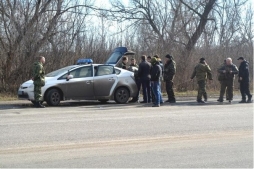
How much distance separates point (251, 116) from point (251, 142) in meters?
3.93

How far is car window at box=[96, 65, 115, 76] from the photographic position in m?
16.3

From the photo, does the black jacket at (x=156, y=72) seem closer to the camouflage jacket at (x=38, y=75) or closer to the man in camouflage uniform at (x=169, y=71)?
the man in camouflage uniform at (x=169, y=71)

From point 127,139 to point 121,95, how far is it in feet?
26.4

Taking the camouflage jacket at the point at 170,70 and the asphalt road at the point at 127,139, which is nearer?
the asphalt road at the point at 127,139

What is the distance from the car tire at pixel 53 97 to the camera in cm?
1527

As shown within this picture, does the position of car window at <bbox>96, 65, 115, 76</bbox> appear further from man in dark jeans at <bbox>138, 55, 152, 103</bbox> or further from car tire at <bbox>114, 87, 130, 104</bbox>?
man in dark jeans at <bbox>138, 55, 152, 103</bbox>

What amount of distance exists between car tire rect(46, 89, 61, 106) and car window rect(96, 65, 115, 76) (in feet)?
5.65

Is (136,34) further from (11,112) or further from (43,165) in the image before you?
(43,165)

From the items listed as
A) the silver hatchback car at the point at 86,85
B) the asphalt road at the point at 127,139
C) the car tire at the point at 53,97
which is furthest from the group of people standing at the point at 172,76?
the asphalt road at the point at 127,139

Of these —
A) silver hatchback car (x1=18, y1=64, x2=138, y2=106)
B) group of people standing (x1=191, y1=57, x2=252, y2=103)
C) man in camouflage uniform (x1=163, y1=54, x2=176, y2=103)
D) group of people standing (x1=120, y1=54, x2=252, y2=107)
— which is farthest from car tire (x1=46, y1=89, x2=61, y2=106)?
group of people standing (x1=191, y1=57, x2=252, y2=103)

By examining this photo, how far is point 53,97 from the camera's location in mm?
15344

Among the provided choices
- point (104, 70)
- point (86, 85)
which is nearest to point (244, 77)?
point (104, 70)

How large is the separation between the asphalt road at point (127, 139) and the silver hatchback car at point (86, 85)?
2333 mm

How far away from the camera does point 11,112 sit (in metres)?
13.4
